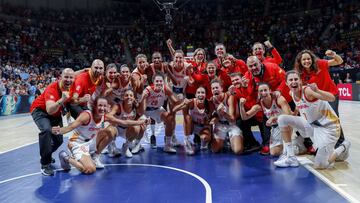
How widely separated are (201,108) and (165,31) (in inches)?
872

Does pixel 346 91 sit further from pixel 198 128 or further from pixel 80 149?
pixel 80 149

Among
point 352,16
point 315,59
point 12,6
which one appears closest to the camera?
point 315,59

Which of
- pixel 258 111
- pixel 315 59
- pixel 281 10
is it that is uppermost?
pixel 281 10

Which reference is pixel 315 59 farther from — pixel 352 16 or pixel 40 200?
pixel 352 16

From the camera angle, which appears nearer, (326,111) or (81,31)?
(326,111)

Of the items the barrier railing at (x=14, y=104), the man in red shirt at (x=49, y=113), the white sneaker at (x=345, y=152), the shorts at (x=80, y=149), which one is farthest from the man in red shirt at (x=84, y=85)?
the barrier railing at (x=14, y=104)

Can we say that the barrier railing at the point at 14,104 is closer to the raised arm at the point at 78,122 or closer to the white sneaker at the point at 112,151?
the white sneaker at the point at 112,151

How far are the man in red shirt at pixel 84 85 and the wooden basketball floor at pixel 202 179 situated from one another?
98 centimetres

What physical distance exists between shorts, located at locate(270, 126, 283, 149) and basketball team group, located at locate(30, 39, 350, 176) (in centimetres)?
2

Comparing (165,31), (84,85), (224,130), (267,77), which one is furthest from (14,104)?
(165,31)

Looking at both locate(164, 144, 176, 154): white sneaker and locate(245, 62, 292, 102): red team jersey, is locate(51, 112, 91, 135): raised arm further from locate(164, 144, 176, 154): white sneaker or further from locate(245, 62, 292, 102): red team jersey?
locate(245, 62, 292, 102): red team jersey

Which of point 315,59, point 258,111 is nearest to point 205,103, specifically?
point 258,111

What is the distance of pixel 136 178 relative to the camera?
4457mm

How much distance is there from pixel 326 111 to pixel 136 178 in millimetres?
2695
